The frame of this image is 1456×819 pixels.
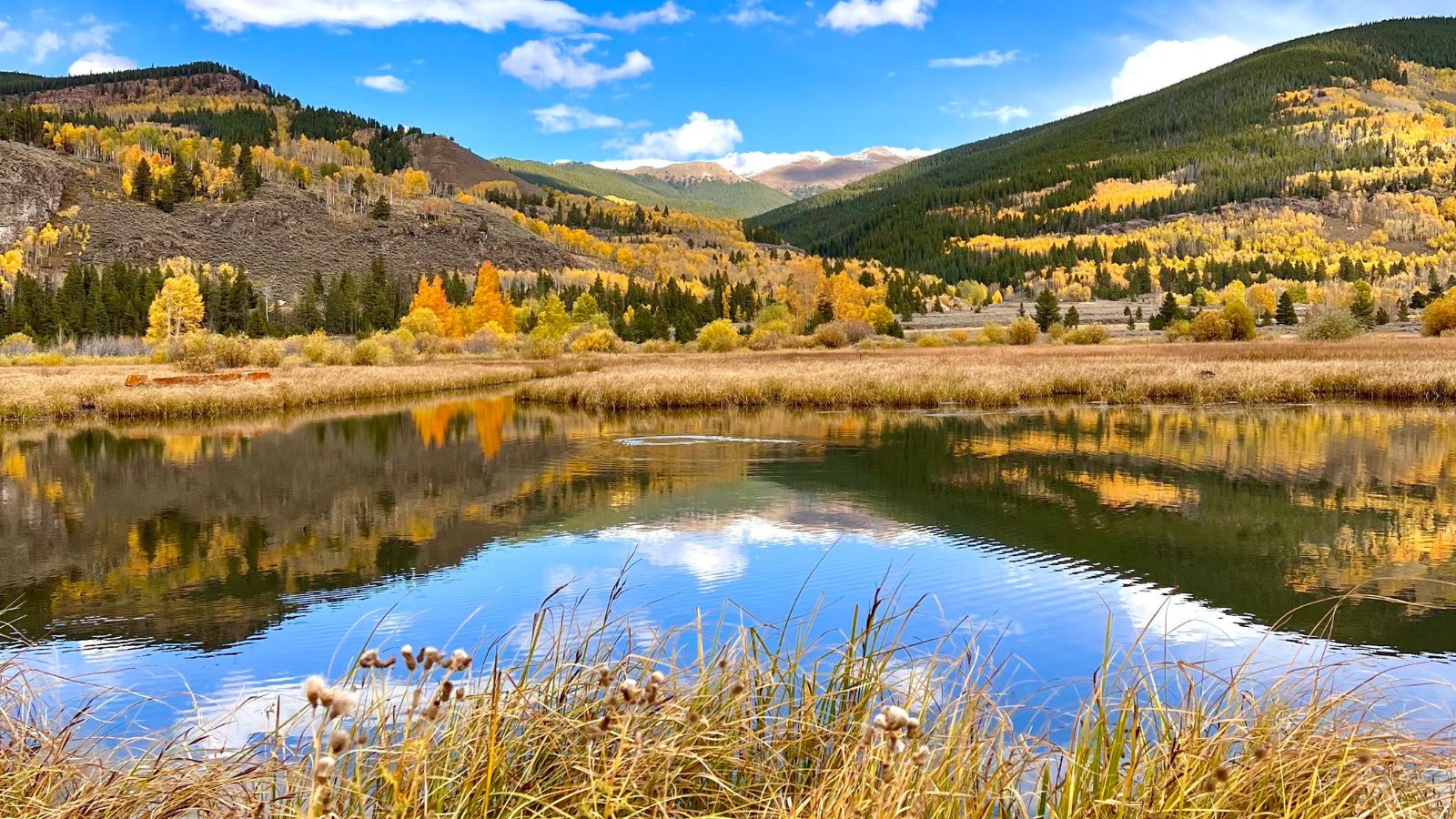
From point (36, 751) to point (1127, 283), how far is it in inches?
6575

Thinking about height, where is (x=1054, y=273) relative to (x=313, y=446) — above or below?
above

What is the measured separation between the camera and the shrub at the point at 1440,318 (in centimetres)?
5788

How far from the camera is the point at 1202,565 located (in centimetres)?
1064

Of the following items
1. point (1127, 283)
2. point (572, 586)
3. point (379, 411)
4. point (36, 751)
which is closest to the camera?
point (36, 751)

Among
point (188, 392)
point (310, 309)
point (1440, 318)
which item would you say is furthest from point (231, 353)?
point (1440, 318)

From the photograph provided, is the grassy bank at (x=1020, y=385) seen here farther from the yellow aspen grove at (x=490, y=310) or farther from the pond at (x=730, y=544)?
the yellow aspen grove at (x=490, y=310)

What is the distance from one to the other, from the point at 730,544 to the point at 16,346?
246 ft

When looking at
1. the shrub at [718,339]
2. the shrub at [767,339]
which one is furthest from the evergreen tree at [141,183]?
the shrub at [767,339]

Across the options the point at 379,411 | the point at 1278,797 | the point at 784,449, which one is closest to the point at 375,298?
the point at 379,411

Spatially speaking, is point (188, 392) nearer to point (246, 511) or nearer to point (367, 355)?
point (246, 511)

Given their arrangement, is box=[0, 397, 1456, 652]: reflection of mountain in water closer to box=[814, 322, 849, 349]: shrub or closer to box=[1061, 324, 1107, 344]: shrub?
box=[1061, 324, 1107, 344]: shrub

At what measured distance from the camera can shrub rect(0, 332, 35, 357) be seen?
6407 centimetres

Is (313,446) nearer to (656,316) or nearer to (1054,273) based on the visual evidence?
(656,316)

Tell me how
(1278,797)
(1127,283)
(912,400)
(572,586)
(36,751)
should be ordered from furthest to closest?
1. (1127,283)
2. (912,400)
3. (572,586)
4. (36,751)
5. (1278,797)
